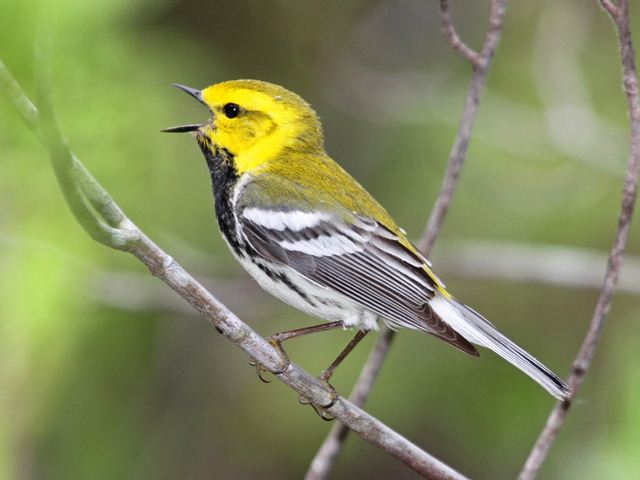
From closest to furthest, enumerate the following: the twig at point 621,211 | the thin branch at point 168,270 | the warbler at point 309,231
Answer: the thin branch at point 168,270, the twig at point 621,211, the warbler at point 309,231

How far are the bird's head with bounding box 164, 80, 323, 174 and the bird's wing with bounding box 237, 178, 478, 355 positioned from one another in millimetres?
243

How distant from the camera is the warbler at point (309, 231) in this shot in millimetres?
2873

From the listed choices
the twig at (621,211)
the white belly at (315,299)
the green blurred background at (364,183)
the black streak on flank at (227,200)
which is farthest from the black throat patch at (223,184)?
the twig at (621,211)

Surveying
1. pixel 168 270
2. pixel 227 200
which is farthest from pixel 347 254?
pixel 168 270

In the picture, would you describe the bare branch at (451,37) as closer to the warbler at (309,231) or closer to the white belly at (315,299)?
the warbler at (309,231)

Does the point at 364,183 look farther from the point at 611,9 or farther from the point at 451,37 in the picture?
the point at 611,9

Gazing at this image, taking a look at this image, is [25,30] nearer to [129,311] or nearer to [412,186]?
[129,311]

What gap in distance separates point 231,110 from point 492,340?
1.15m

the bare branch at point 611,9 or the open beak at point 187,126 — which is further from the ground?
the bare branch at point 611,9

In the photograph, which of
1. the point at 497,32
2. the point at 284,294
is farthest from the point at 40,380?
the point at 497,32

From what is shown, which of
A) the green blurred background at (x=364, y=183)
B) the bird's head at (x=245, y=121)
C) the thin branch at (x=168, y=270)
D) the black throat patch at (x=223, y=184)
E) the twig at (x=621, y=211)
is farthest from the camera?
the green blurred background at (x=364, y=183)

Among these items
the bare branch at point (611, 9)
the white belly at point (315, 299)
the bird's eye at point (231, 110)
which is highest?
the bare branch at point (611, 9)

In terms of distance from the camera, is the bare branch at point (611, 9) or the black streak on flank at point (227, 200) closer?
the bare branch at point (611, 9)

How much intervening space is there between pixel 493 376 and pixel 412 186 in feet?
3.47
